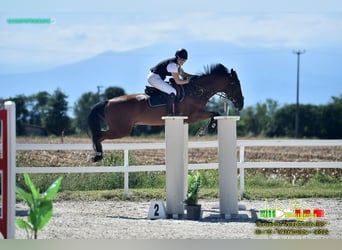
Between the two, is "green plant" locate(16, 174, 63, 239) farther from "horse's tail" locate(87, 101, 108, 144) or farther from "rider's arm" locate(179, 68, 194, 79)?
"horse's tail" locate(87, 101, 108, 144)

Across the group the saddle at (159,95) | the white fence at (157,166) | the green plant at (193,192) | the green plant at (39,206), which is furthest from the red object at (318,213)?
the saddle at (159,95)

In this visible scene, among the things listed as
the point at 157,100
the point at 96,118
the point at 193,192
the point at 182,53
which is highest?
the point at 182,53

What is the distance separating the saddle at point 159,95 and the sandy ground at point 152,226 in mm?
1279

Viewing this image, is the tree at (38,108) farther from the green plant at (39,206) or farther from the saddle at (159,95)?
the green plant at (39,206)

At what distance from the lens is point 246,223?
666 cm

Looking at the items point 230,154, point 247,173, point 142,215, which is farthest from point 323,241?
point 247,173

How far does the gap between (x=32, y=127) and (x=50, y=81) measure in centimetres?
224

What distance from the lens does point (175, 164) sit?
718 centimetres

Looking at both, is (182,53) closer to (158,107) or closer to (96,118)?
(158,107)

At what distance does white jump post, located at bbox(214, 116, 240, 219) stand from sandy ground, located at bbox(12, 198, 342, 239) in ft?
0.44

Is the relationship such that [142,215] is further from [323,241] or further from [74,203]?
[323,241]

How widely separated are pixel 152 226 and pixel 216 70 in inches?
112

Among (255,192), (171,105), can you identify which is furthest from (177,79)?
(255,192)

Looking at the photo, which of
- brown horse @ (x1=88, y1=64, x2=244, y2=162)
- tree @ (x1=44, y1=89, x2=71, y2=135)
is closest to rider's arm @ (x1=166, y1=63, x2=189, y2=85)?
brown horse @ (x1=88, y1=64, x2=244, y2=162)
